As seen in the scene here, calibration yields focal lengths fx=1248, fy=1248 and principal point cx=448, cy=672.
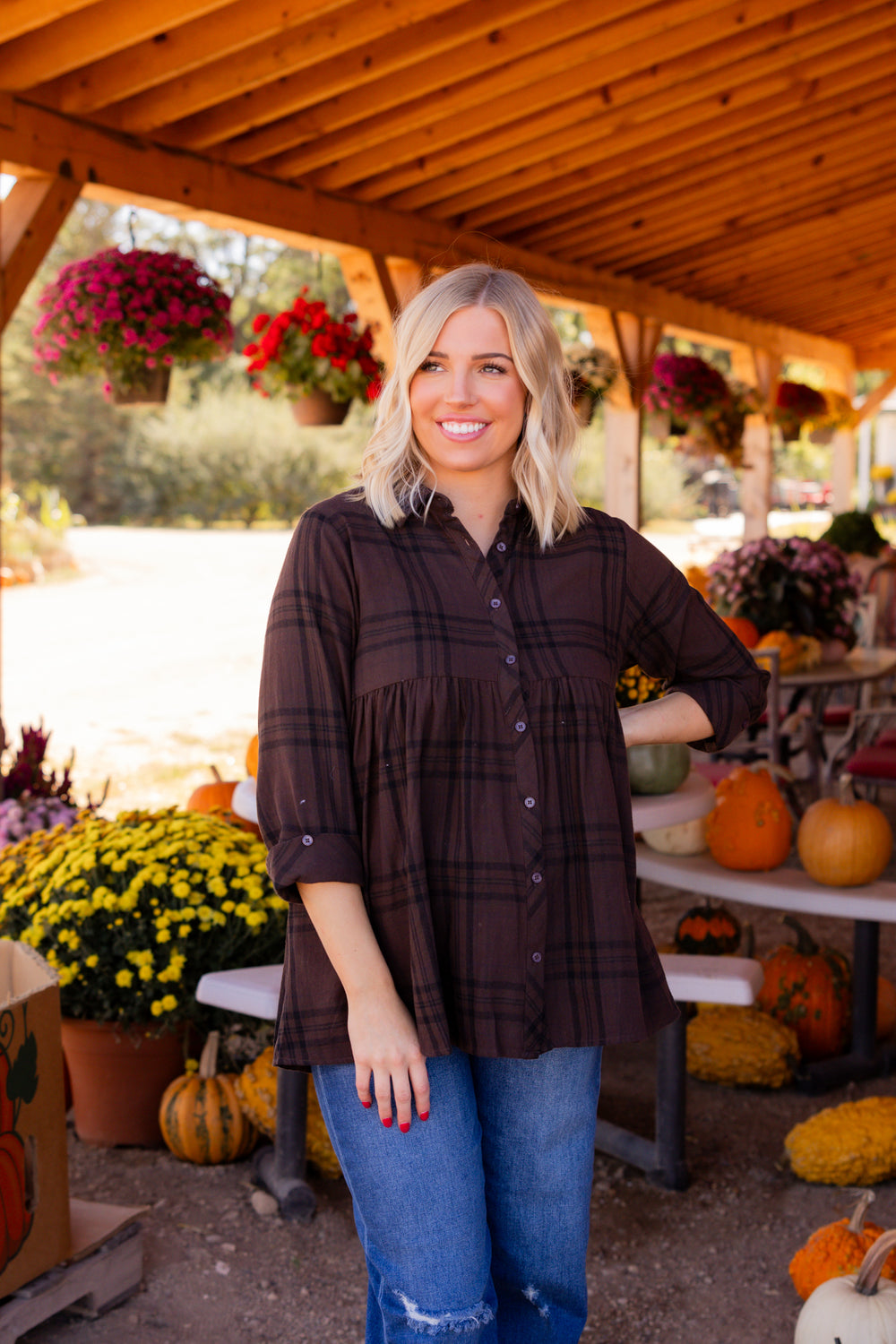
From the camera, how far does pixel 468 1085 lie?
142 cm

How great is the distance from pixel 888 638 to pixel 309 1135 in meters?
5.85

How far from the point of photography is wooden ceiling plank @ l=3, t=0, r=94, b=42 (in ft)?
9.66

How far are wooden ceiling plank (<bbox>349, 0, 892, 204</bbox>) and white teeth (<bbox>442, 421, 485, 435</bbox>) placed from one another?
3.29 metres

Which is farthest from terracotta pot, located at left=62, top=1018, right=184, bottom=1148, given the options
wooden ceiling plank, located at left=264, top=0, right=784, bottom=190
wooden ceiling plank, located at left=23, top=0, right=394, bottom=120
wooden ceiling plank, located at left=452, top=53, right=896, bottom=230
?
wooden ceiling plank, located at left=452, top=53, right=896, bottom=230

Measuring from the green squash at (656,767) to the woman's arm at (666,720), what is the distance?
952mm

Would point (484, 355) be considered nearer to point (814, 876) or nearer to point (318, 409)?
point (814, 876)

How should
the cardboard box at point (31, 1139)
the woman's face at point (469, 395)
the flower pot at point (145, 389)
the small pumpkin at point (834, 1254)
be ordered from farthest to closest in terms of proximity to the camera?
1. the flower pot at point (145, 389)
2. the small pumpkin at point (834, 1254)
3. the cardboard box at point (31, 1139)
4. the woman's face at point (469, 395)

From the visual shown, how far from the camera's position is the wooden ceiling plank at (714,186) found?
5.55 m

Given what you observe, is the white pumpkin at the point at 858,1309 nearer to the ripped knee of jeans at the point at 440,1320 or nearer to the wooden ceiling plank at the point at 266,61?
the ripped knee of jeans at the point at 440,1320

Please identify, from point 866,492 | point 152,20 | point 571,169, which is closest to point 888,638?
point 571,169

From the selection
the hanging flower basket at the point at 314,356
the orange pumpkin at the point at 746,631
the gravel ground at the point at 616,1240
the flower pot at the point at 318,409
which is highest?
the hanging flower basket at the point at 314,356

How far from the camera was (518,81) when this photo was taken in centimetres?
408

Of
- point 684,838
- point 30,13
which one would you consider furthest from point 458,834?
point 30,13

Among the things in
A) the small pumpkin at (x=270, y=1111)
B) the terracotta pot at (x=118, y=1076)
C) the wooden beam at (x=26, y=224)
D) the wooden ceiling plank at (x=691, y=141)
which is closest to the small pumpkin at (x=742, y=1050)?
the small pumpkin at (x=270, y=1111)
